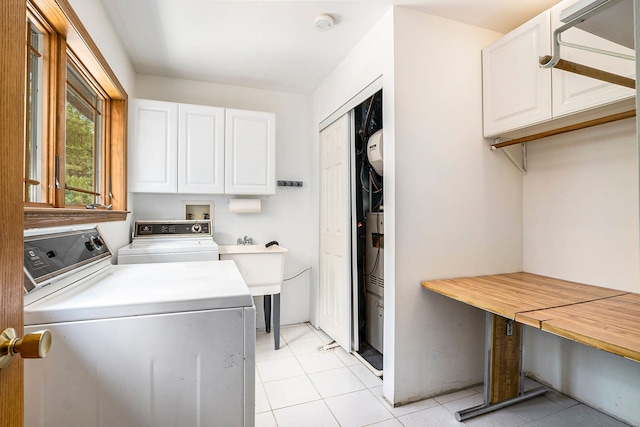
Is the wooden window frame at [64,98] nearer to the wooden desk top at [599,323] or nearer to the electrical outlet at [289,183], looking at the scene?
the electrical outlet at [289,183]

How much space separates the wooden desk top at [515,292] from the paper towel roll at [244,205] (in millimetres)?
1770

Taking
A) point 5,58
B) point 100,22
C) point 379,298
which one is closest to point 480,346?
point 379,298

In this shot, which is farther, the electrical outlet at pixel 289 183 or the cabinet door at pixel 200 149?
the electrical outlet at pixel 289 183

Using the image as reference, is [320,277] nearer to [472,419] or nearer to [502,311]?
[472,419]

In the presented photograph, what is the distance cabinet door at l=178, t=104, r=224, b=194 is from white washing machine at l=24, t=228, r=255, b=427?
5.04 ft

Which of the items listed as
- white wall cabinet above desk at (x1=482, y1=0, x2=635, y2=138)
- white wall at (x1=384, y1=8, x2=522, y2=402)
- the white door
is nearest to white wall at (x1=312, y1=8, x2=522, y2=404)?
white wall at (x1=384, y1=8, x2=522, y2=402)

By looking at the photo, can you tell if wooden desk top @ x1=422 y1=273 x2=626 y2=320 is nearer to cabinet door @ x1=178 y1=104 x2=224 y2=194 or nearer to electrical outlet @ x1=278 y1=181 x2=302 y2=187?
electrical outlet @ x1=278 y1=181 x2=302 y2=187

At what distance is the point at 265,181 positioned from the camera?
3.01 m

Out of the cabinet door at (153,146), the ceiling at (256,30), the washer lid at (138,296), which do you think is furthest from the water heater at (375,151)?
the cabinet door at (153,146)

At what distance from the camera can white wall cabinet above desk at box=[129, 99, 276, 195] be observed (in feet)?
8.72

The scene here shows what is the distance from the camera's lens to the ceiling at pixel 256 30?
1989 millimetres

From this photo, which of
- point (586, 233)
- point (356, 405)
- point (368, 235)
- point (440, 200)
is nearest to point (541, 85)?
point (440, 200)

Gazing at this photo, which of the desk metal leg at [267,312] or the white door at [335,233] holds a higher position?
the white door at [335,233]

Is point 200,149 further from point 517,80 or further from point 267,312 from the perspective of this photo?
point 517,80
